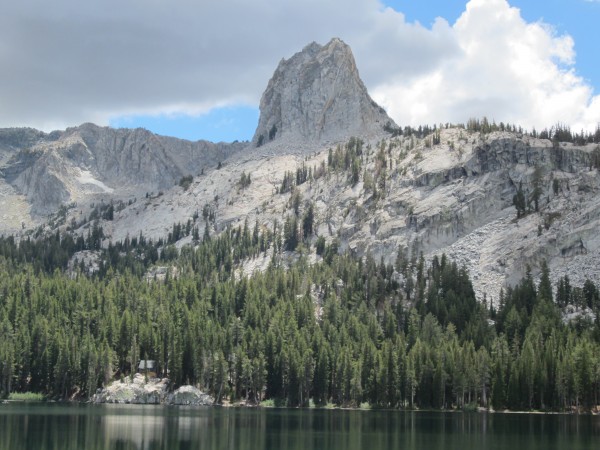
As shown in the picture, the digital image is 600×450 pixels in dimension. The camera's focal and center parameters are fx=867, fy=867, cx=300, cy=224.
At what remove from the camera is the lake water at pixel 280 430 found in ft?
280

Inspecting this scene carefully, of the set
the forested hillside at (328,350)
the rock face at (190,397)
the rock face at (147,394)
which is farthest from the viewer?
the rock face at (147,394)

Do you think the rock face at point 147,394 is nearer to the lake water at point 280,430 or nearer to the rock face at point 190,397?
the rock face at point 190,397

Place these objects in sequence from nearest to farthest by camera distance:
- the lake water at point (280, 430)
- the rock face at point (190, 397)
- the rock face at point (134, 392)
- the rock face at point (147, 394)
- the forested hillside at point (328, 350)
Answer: the lake water at point (280, 430) < the forested hillside at point (328, 350) < the rock face at point (190, 397) < the rock face at point (147, 394) < the rock face at point (134, 392)

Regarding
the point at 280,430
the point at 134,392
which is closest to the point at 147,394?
the point at 134,392

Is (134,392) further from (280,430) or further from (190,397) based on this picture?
(280,430)

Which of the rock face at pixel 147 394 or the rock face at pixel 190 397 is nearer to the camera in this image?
the rock face at pixel 190 397

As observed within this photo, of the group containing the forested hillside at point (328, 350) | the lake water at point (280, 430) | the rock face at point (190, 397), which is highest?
the forested hillside at point (328, 350)

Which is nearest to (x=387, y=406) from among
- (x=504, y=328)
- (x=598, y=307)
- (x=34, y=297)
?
(x=504, y=328)

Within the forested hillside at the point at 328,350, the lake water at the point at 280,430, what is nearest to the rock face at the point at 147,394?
the forested hillside at the point at 328,350

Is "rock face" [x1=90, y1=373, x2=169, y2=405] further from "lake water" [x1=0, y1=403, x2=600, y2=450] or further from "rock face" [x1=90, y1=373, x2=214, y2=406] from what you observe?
"lake water" [x1=0, y1=403, x2=600, y2=450]

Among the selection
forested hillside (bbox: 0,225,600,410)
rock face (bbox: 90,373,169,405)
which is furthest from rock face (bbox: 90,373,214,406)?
forested hillside (bbox: 0,225,600,410)

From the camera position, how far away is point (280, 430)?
10206 cm

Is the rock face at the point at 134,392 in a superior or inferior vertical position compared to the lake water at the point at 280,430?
superior

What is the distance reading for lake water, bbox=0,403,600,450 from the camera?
8531 cm
